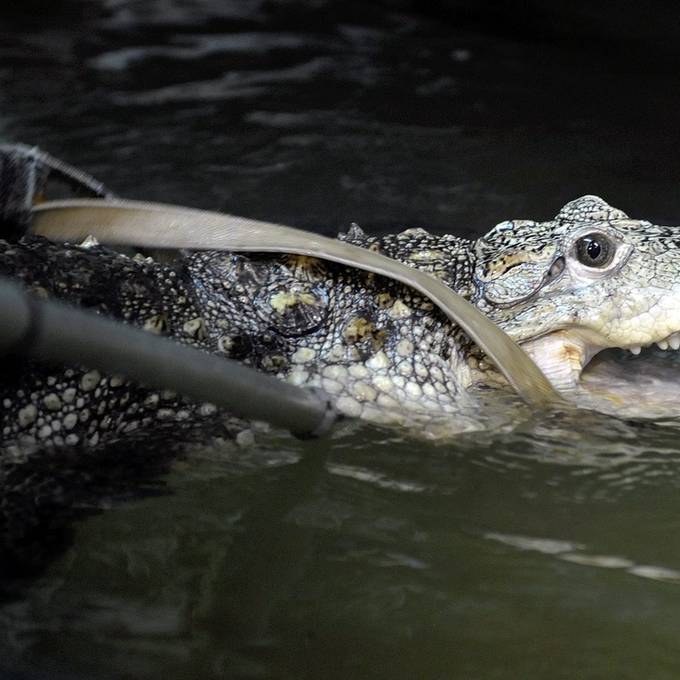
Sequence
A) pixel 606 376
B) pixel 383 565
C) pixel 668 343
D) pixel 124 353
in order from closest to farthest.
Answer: pixel 124 353 < pixel 383 565 < pixel 668 343 < pixel 606 376

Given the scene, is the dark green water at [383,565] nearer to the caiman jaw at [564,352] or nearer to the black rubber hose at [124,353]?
the caiman jaw at [564,352]

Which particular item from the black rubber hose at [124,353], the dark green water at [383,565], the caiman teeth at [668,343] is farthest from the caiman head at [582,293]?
the black rubber hose at [124,353]

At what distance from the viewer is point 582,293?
300 cm

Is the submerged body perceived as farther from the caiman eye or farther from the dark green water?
the dark green water

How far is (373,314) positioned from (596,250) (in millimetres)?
670

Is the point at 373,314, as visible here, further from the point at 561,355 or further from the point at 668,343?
the point at 668,343

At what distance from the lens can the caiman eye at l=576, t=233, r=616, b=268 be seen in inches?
119

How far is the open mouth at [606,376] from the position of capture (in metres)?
2.99

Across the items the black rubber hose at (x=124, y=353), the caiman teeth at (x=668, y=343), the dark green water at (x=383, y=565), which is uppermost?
the caiman teeth at (x=668, y=343)

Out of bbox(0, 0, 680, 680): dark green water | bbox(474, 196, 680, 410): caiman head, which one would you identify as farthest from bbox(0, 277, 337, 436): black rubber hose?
bbox(474, 196, 680, 410): caiman head

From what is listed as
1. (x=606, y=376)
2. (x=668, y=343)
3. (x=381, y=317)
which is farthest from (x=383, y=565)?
(x=668, y=343)

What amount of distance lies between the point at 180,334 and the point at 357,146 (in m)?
2.96

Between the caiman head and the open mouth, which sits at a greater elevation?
the caiman head

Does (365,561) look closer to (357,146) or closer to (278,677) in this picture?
(278,677)
